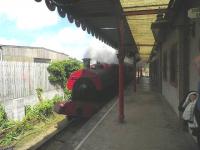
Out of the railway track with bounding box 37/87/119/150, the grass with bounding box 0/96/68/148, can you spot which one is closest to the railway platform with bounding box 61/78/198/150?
the railway track with bounding box 37/87/119/150

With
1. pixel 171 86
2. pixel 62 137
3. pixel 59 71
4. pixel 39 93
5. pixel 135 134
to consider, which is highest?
pixel 59 71

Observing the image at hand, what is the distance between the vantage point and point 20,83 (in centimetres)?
1494

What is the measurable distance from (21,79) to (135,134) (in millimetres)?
Answer: 8113

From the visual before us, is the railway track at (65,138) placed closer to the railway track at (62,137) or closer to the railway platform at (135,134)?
the railway track at (62,137)

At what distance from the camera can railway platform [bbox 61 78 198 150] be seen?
716cm

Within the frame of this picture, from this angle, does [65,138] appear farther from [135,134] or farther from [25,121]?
[135,134]

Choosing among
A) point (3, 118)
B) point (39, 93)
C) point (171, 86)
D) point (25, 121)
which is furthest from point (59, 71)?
point (171, 86)

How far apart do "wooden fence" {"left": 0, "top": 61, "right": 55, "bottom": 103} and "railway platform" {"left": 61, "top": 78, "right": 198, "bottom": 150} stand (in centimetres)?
417

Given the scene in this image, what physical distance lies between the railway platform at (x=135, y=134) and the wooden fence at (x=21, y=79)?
4169 mm

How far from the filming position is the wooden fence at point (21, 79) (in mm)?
13305

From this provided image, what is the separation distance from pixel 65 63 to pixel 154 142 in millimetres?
13159

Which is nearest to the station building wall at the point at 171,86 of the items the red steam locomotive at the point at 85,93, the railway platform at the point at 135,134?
the railway platform at the point at 135,134

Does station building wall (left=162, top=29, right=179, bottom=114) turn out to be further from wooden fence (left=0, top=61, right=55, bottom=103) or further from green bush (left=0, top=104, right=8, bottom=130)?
wooden fence (left=0, top=61, right=55, bottom=103)

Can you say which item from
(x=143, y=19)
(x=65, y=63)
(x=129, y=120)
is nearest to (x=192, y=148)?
(x=129, y=120)
